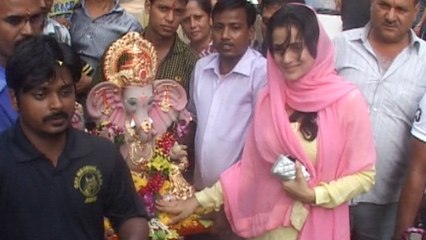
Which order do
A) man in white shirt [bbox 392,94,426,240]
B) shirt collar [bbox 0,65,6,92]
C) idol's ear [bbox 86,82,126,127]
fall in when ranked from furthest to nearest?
man in white shirt [bbox 392,94,426,240]
idol's ear [bbox 86,82,126,127]
shirt collar [bbox 0,65,6,92]

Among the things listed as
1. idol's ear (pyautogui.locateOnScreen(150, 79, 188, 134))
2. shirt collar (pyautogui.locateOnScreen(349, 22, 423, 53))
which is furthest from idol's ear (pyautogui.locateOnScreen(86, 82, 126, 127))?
shirt collar (pyautogui.locateOnScreen(349, 22, 423, 53))

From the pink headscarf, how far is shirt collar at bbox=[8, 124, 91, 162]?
0.96m

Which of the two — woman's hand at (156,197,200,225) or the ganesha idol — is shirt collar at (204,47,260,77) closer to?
the ganesha idol

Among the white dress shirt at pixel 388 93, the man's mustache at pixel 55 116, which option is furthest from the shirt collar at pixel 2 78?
the white dress shirt at pixel 388 93

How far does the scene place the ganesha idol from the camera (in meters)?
3.09

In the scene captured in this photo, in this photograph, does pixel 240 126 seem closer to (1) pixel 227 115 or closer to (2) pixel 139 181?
(1) pixel 227 115

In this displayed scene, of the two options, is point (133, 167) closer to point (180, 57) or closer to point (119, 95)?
point (119, 95)

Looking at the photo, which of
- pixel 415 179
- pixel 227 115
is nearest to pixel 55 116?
pixel 227 115

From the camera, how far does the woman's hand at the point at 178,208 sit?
10.1 ft

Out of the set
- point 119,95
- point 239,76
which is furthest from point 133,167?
point 239,76

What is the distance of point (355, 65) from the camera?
3.49 metres

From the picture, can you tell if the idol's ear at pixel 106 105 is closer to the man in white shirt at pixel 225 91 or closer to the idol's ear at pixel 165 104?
the idol's ear at pixel 165 104

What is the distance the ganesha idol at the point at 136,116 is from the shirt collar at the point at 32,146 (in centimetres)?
82

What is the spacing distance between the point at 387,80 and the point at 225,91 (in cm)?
75
